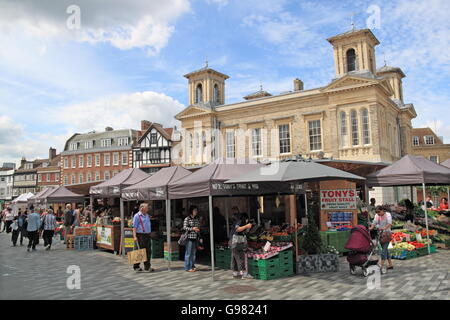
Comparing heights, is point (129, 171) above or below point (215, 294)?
above

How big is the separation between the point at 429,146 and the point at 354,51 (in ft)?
114

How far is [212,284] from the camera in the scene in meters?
8.04

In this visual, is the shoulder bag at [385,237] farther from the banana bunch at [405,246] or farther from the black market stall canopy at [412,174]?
the black market stall canopy at [412,174]

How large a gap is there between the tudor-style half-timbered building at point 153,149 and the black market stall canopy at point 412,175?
37.5 m

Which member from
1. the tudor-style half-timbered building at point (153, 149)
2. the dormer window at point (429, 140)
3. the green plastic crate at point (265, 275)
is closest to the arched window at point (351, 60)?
the green plastic crate at point (265, 275)

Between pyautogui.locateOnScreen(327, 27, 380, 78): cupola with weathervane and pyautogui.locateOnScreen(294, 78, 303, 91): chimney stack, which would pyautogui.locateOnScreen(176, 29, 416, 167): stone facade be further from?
pyautogui.locateOnScreen(294, 78, 303, 91): chimney stack

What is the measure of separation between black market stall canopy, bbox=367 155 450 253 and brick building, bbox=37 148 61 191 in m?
59.9

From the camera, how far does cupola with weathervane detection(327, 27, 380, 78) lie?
28766 mm

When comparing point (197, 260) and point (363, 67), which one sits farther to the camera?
point (363, 67)

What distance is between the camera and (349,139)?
2752 centimetres

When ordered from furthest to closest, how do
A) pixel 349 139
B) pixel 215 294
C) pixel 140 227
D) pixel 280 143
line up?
pixel 280 143
pixel 349 139
pixel 140 227
pixel 215 294
